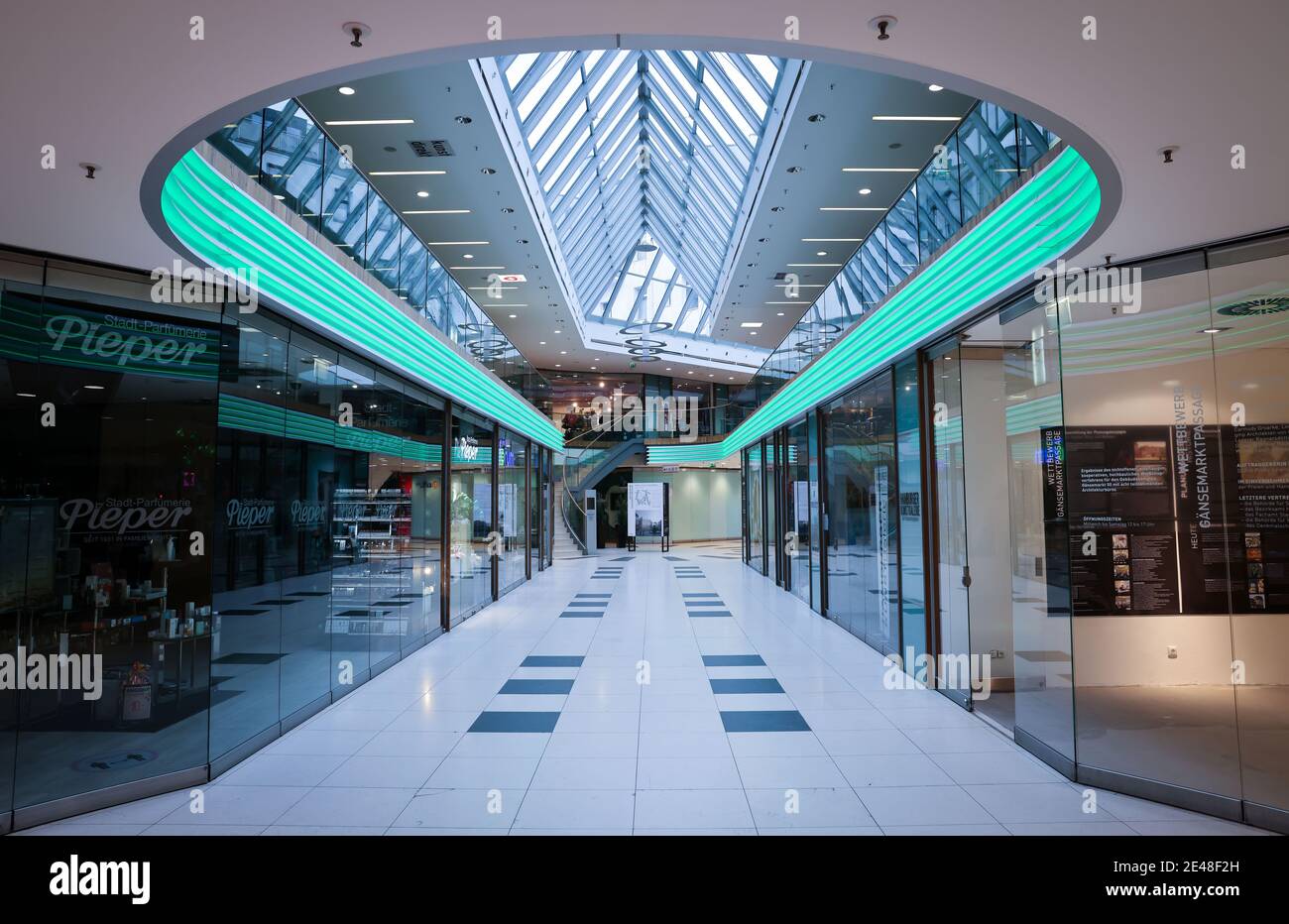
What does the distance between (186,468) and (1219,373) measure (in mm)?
7206

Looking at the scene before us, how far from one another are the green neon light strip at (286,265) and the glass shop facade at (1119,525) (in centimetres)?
483

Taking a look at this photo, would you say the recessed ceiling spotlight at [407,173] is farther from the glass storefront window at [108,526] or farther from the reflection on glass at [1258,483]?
the reflection on glass at [1258,483]

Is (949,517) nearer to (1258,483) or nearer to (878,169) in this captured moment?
(1258,483)

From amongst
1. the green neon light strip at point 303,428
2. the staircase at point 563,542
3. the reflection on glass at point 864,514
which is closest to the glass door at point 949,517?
the reflection on glass at point 864,514

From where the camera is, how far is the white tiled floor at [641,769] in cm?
369

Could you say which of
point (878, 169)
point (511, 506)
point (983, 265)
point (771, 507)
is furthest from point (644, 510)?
point (983, 265)

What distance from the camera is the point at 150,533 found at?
445cm

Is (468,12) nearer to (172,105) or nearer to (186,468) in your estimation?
(172,105)

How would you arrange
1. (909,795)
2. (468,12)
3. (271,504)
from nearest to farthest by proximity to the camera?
(468,12)
(909,795)
(271,504)

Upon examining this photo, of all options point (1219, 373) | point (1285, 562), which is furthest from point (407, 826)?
point (1219, 373)

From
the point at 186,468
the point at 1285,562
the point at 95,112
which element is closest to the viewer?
the point at 95,112

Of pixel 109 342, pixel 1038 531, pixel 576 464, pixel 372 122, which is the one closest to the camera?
pixel 109 342

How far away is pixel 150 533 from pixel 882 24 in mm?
4741

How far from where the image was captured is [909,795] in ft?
13.1
